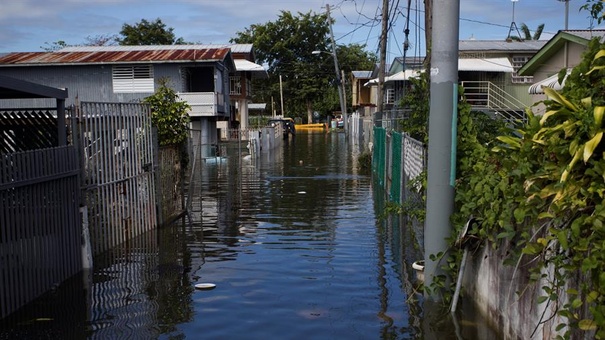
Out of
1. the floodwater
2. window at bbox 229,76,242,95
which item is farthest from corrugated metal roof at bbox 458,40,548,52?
the floodwater

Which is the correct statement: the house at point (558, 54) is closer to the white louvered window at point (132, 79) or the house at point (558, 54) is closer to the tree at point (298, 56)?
the white louvered window at point (132, 79)

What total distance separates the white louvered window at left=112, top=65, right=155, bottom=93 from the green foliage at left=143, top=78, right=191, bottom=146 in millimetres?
22841

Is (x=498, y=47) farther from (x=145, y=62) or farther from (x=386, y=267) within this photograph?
(x=386, y=267)

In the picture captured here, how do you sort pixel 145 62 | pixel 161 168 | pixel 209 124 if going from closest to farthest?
pixel 161 168 < pixel 145 62 < pixel 209 124

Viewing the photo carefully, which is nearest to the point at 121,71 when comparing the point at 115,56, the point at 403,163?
the point at 115,56

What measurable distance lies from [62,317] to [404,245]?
5993mm

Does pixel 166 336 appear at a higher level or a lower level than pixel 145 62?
lower

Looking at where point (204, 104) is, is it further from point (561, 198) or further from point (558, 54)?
point (561, 198)

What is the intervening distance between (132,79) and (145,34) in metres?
36.3

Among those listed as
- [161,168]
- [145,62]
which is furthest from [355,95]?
[161,168]

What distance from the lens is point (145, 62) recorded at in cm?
3650

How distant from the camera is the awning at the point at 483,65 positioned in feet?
119

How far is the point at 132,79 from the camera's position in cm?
3731

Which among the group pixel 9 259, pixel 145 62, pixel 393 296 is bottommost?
pixel 393 296
